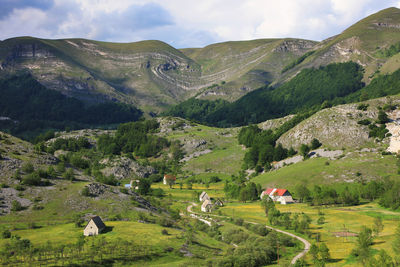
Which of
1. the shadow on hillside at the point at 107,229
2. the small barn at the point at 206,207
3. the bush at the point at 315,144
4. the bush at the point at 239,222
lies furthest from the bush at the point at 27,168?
the bush at the point at 315,144

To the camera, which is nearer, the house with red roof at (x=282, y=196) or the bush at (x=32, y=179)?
the bush at (x=32, y=179)

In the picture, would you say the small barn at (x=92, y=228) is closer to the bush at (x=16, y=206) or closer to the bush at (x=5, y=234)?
the bush at (x=5, y=234)

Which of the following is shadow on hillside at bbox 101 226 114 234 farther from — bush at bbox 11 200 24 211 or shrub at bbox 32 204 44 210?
bush at bbox 11 200 24 211

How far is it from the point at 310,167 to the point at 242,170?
169 feet

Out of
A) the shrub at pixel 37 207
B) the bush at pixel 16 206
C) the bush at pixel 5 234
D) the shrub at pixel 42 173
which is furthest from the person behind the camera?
the shrub at pixel 42 173

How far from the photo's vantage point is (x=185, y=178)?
198000 millimetres

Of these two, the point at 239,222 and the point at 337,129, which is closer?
the point at 239,222

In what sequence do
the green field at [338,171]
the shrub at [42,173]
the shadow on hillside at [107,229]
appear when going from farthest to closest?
the green field at [338,171] → the shrub at [42,173] → the shadow on hillside at [107,229]

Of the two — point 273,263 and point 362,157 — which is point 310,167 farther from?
point 273,263

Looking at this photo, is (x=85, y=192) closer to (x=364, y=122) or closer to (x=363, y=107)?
(x=364, y=122)

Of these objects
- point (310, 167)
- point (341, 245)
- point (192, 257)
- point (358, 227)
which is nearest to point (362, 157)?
point (310, 167)

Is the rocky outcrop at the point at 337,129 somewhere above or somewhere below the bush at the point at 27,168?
above

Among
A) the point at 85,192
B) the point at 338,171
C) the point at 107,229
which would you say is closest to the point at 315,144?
the point at 338,171

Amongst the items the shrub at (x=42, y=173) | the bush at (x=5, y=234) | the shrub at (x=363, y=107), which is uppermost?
the shrub at (x=363, y=107)
